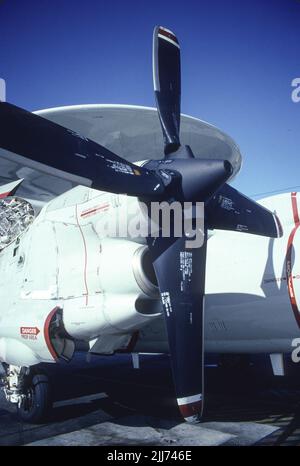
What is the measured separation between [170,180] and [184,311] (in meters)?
2.08

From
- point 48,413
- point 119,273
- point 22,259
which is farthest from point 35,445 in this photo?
point 22,259

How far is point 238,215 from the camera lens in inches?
296

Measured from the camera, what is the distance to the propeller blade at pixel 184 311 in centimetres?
606

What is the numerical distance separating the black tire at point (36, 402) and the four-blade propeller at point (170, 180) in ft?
11.1

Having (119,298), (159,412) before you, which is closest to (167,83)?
(119,298)

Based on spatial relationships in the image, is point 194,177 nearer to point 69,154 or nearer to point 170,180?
point 170,180

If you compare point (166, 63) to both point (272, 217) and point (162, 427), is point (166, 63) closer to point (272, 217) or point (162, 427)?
point (272, 217)

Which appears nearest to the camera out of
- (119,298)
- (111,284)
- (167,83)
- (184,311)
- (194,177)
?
(194,177)

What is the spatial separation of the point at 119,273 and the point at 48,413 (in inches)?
139

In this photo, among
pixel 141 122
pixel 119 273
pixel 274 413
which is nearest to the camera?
pixel 119 273

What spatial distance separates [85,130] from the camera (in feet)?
45.0

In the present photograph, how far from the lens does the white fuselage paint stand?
697 centimetres
